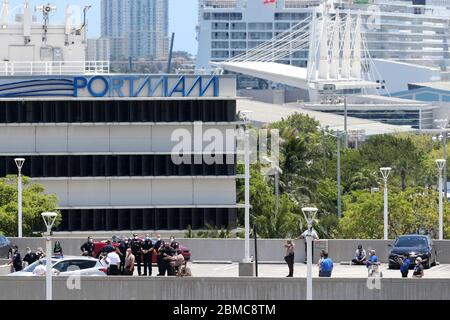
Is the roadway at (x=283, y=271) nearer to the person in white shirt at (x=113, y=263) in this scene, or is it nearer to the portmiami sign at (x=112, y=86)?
the person in white shirt at (x=113, y=263)

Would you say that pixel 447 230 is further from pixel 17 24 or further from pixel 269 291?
pixel 269 291

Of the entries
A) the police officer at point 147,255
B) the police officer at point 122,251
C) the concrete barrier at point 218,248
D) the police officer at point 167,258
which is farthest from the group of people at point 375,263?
the police officer at point 122,251

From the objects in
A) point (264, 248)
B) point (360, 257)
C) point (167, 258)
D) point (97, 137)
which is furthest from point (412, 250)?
point (97, 137)

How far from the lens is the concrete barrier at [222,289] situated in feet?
132

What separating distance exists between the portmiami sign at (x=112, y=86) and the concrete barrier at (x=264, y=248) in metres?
19.3

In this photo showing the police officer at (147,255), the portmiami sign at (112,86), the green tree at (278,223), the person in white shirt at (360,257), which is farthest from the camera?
the portmiami sign at (112,86)

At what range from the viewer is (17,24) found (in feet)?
287

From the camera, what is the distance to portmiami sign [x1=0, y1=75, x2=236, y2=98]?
74.2m

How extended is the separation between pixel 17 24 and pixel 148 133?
1542 cm

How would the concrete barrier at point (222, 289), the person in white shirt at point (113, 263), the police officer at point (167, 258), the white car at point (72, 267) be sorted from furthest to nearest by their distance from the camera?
the police officer at point (167, 258) → the person in white shirt at point (113, 263) → the white car at point (72, 267) → the concrete barrier at point (222, 289)

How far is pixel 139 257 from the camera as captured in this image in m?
49.2

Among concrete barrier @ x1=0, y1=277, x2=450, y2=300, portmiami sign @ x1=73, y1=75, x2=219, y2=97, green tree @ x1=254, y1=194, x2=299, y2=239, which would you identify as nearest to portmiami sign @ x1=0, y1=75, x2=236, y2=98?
portmiami sign @ x1=73, y1=75, x2=219, y2=97

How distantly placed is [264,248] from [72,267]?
12.1m
